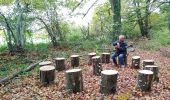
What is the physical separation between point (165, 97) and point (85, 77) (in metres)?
3.67

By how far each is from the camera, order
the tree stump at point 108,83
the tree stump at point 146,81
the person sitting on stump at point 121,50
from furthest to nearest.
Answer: the person sitting on stump at point 121,50
the tree stump at point 146,81
the tree stump at point 108,83

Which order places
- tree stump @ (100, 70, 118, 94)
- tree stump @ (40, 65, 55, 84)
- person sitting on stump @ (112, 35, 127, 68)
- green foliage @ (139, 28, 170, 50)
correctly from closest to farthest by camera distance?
1. tree stump @ (100, 70, 118, 94)
2. tree stump @ (40, 65, 55, 84)
3. person sitting on stump @ (112, 35, 127, 68)
4. green foliage @ (139, 28, 170, 50)

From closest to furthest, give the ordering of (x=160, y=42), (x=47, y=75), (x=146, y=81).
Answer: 1. (x=146, y=81)
2. (x=47, y=75)
3. (x=160, y=42)

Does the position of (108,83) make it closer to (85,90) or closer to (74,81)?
(85,90)

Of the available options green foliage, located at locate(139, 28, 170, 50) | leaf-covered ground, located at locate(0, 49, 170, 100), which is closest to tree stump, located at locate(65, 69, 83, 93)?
leaf-covered ground, located at locate(0, 49, 170, 100)

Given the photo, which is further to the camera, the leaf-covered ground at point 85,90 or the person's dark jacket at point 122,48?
the person's dark jacket at point 122,48

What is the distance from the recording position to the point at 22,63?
1390 cm

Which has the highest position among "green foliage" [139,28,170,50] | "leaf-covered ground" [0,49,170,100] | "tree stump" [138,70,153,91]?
"green foliage" [139,28,170,50]

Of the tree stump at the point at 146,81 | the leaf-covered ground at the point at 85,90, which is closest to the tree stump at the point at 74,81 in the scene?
the leaf-covered ground at the point at 85,90

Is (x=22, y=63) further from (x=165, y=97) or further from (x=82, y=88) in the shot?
(x=165, y=97)

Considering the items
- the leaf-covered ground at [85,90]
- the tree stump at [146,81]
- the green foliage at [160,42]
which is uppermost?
the green foliage at [160,42]

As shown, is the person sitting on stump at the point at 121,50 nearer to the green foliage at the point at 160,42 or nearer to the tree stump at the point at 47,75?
the tree stump at the point at 47,75

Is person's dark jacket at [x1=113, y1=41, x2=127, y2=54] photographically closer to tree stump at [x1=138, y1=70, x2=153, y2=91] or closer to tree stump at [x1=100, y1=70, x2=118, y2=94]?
tree stump at [x1=138, y1=70, x2=153, y2=91]

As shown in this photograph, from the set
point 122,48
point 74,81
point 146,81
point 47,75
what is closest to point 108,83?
point 74,81
